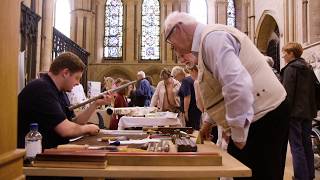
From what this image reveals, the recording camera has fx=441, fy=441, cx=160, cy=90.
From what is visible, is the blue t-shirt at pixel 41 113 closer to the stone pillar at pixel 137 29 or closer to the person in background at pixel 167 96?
the person in background at pixel 167 96

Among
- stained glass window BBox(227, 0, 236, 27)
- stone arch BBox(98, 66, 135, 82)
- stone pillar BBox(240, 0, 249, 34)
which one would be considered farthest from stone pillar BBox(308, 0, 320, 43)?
stone arch BBox(98, 66, 135, 82)

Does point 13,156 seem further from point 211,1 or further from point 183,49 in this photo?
point 211,1

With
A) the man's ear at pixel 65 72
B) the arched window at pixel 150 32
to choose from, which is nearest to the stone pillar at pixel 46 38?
the arched window at pixel 150 32

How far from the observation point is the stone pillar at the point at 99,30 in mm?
20203

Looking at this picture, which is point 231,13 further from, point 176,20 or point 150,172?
point 150,172

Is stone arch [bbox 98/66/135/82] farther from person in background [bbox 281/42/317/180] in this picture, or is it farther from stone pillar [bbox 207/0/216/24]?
person in background [bbox 281/42/317/180]

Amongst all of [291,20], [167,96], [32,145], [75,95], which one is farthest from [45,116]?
[291,20]

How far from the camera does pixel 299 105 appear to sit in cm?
482

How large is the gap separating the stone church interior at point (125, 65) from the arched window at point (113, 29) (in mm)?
47

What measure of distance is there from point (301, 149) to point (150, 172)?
11.5 feet

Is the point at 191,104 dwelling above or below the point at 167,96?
below

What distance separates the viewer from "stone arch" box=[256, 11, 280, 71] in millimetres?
15078

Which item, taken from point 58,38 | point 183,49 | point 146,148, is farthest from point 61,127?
point 58,38

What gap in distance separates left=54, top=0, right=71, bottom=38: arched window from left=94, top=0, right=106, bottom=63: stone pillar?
1.30 m
